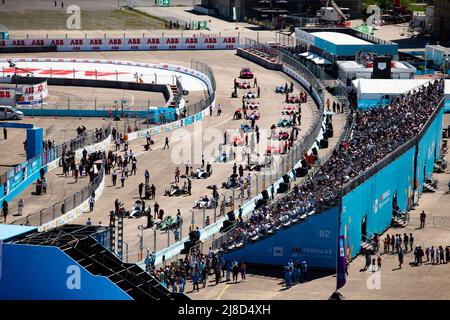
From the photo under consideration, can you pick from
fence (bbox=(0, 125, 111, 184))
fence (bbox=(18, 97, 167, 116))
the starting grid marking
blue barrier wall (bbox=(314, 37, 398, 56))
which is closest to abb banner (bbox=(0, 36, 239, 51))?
the starting grid marking

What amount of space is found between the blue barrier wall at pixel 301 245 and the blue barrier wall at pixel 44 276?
54.1ft

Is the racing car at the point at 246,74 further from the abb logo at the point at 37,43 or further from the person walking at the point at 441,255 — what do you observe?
the person walking at the point at 441,255

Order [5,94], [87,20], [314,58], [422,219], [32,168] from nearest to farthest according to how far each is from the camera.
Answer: [422,219] → [32,168] → [5,94] → [314,58] → [87,20]

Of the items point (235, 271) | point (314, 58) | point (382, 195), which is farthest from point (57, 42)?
point (235, 271)

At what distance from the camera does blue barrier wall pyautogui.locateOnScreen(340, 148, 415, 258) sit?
46312 millimetres

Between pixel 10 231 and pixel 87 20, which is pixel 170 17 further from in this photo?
pixel 10 231

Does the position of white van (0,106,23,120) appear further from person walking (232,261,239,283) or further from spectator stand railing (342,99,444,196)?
person walking (232,261,239,283)

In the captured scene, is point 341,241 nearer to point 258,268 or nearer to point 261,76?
point 258,268

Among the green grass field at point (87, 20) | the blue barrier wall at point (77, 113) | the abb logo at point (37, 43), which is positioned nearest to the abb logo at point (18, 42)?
the abb logo at point (37, 43)

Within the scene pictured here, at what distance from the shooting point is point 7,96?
8331 centimetres

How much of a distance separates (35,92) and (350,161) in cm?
3898

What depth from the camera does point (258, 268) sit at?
45.3 metres

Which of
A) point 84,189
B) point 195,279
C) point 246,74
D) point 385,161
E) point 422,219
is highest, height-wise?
point 385,161

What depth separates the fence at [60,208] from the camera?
159 feet
